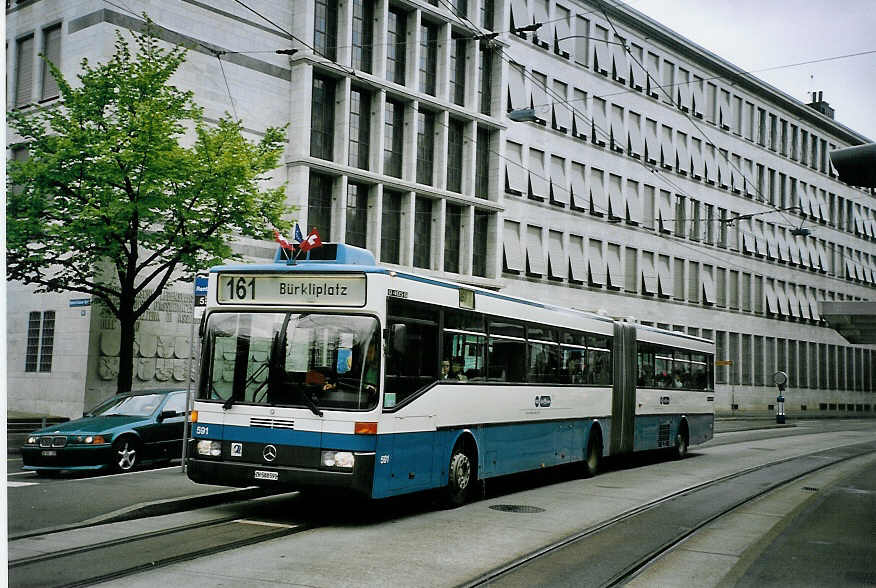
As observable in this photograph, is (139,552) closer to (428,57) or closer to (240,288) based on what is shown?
(240,288)

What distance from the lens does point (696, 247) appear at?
59406 mm

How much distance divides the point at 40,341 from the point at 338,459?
Answer: 21322mm

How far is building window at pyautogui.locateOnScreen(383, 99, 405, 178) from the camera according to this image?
1527 inches

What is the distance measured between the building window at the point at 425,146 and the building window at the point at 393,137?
3.32ft

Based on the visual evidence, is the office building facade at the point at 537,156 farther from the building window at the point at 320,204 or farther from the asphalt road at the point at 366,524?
the asphalt road at the point at 366,524

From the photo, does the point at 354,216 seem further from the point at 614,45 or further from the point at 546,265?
the point at 614,45

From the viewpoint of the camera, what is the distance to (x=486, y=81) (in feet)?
144

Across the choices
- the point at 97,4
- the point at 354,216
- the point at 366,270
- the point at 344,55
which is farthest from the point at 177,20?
the point at 366,270

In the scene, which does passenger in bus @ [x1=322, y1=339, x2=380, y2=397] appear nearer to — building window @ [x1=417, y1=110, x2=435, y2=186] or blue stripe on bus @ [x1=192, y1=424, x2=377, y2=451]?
blue stripe on bus @ [x1=192, y1=424, x2=377, y2=451]

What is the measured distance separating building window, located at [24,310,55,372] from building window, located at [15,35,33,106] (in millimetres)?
6317

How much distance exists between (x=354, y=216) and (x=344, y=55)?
19.0 feet

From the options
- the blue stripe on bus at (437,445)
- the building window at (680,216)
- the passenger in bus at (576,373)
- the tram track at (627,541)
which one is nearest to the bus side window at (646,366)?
the blue stripe on bus at (437,445)

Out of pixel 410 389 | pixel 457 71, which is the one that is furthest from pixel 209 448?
pixel 457 71

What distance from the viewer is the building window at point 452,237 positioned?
137 ft
